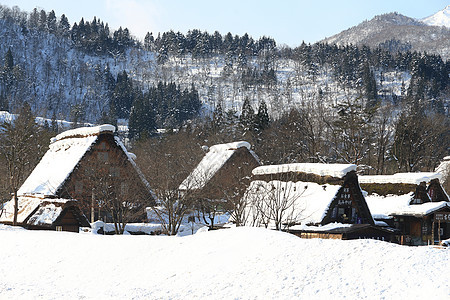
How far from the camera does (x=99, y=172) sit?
29203mm

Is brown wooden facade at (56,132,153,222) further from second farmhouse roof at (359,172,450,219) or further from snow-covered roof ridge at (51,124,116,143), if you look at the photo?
second farmhouse roof at (359,172,450,219)

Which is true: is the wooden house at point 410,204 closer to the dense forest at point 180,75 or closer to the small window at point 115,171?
the small window at point 115,171

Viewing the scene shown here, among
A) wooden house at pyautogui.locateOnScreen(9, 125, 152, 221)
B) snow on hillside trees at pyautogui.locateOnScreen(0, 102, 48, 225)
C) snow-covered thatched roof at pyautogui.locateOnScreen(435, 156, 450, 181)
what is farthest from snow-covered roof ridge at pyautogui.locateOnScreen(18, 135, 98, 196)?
snow-covered thatched roof at pyautogui.locateOnScreen(435, 156, 450, 181)

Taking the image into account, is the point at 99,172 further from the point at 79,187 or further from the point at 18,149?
the point at 18,149

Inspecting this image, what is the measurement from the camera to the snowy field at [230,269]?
10.6 meters

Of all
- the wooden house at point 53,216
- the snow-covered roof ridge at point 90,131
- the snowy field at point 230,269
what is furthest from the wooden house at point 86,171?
the snowy field at point 230,269

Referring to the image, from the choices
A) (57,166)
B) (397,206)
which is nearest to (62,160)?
(57,166)

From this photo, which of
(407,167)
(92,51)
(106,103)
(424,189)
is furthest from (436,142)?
(92,51)

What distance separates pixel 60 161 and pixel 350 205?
21.9 m

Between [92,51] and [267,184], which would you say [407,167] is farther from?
[92,51]

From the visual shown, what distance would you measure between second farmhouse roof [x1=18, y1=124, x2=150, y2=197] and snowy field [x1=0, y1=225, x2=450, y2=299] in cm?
1679

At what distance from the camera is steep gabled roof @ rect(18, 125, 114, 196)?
32.8 meters

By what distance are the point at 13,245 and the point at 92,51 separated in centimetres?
16057

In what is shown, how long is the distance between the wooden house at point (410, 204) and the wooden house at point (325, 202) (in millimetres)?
3767
